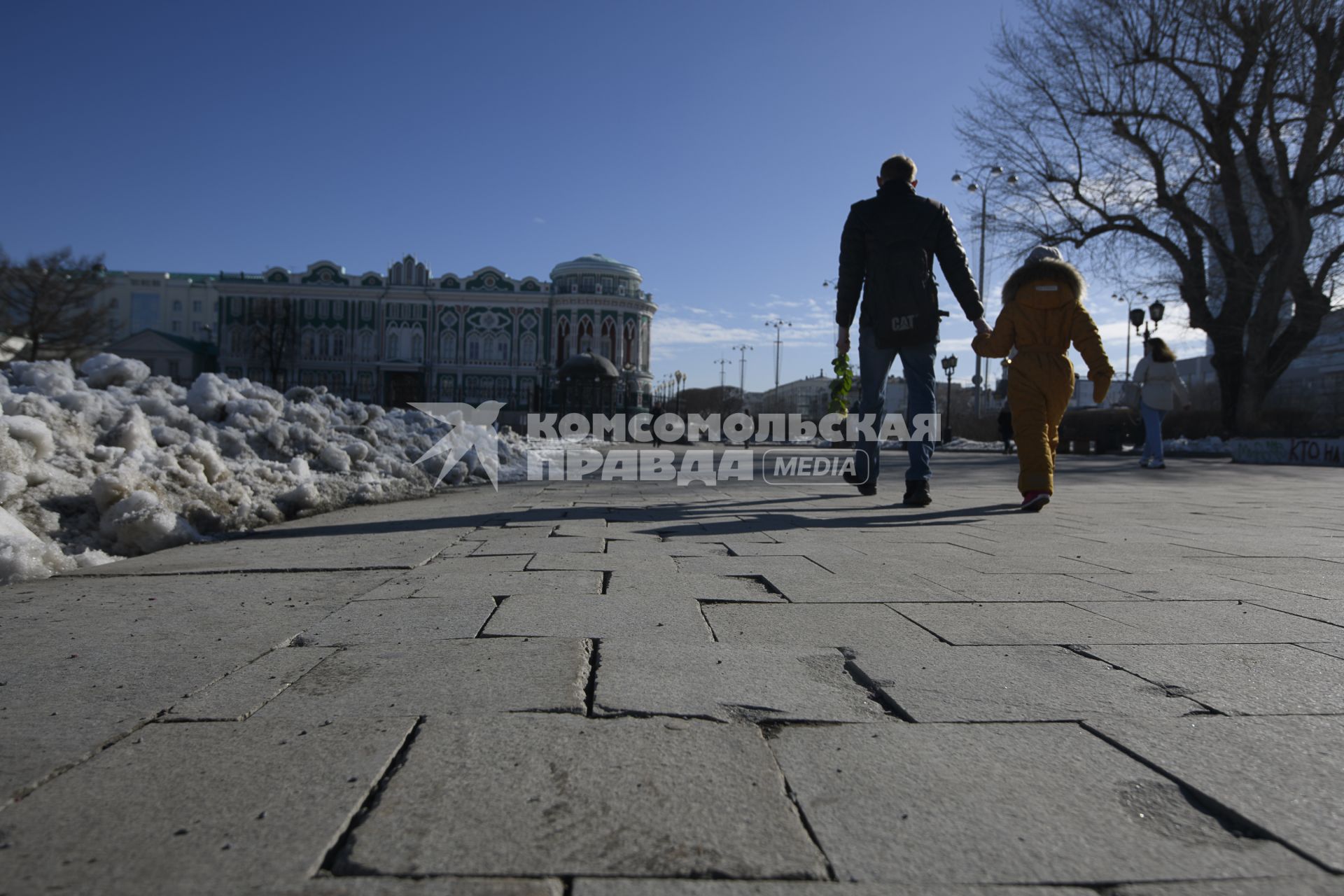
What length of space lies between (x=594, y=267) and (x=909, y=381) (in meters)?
56.4

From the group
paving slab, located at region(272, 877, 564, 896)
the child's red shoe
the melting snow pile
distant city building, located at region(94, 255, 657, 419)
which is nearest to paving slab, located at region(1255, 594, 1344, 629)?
paving slab, located at region(272, 877, 564, 896)

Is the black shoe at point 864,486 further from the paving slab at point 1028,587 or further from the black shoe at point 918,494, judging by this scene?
the paving slab at point 1028,587

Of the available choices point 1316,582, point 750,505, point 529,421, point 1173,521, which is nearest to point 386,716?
point 1316,582

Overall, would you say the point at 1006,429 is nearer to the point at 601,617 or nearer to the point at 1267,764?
the point at 601,617

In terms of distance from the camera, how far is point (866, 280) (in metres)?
5.97

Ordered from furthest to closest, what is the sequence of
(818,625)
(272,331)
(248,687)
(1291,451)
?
(272,331)
(1291,451)
(818,625)
(248,687)

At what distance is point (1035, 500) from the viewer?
530cm

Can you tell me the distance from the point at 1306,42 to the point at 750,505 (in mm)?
18847

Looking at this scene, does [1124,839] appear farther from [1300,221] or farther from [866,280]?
[1300,221]

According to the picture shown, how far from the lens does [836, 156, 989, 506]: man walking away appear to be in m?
5.67

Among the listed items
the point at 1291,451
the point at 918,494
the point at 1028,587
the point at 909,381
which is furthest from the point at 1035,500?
the point at 1291,451

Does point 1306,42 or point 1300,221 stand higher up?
point 1306,42

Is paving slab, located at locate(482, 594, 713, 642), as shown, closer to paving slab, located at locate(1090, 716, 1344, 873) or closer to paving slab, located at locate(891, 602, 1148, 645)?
paving slab, located at locate(891, 602, 1148, 645)

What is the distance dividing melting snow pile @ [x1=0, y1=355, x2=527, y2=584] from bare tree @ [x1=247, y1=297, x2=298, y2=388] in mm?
53309
